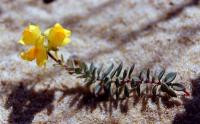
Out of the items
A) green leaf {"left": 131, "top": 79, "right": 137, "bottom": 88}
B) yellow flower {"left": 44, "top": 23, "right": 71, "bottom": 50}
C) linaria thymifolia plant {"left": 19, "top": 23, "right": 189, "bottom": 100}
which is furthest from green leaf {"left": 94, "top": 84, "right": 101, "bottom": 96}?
yellow flower {"left": 44, "top": 23, "right": 71, "bottom": 50}

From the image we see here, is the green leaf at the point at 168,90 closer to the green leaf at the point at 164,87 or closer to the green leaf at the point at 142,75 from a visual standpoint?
the green leaf at the point at 164,87

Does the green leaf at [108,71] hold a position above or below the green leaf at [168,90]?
above

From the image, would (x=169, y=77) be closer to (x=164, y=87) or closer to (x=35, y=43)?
(x=164, y=87)

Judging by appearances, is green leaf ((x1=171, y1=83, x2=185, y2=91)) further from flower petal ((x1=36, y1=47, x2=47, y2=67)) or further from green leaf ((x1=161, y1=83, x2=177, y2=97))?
flower petal ((x1=36, y1=47, x2=47, y2=67))

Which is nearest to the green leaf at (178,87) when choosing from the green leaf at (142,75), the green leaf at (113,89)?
the green leaf at (142,75)

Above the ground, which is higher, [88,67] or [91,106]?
[88,67]

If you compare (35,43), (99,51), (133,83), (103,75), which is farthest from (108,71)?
(35,43)

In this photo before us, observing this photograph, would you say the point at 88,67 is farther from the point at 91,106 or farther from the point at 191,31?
the point at 191,31

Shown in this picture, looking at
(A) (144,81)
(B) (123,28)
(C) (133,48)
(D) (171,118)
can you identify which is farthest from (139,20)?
(D) (171,118)
